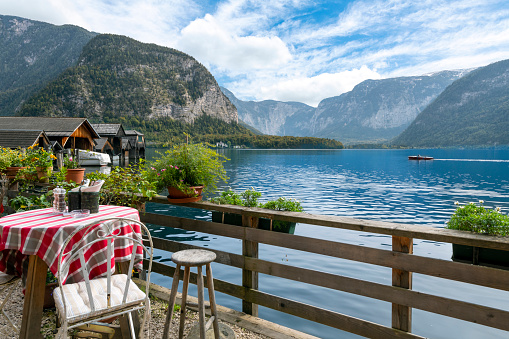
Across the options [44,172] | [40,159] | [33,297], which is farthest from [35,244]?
[40,159]

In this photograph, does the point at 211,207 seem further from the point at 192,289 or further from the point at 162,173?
the point at 192,289

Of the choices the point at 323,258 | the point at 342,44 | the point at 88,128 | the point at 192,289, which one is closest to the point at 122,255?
the point at 192,289

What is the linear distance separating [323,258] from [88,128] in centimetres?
3611

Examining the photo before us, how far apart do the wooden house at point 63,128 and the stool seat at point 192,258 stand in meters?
36.0

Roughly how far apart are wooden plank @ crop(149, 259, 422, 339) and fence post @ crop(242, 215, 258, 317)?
72 mm

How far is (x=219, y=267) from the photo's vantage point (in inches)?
342

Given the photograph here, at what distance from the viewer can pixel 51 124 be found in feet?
123

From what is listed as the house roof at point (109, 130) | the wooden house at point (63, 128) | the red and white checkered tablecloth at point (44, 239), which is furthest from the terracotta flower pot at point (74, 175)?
the house roof at point (109, 130)

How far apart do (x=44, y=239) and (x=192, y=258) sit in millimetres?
1073

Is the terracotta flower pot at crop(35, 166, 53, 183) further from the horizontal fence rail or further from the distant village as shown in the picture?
the horizontal fence rail

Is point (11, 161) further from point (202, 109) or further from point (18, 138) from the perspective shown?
point (202, 109)

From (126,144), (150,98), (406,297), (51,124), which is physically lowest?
(406,297)

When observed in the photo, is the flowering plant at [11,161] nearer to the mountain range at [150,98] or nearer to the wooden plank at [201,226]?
the wooden plank at [201,226]

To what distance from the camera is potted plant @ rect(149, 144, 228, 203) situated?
146 inches
